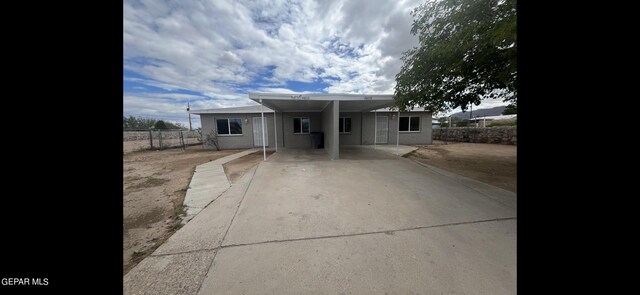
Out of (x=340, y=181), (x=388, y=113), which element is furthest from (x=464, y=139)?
(x=340, y=181)

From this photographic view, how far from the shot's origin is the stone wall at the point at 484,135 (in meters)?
13.1

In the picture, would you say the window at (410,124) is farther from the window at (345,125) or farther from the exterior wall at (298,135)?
the exterior wall at (298,135)

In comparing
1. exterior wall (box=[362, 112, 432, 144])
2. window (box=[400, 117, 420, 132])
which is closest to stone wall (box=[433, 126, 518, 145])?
exterior wall (box=[362, 112, 432, 144])

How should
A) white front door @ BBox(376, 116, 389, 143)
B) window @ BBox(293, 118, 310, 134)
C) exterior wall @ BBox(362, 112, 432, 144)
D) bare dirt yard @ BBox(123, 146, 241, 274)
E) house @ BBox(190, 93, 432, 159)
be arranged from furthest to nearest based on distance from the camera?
white front door @ BBox(376, 116, 389, 143), exterior wall @ BBox(362, 112, 432, 144), window @ BBox(293, 118, 310, 134), house @ BBox(190, 93, 432, 159), bare dirt yard @ BBox(123, 146, 241, 274)

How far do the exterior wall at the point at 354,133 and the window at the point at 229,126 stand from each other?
614cm

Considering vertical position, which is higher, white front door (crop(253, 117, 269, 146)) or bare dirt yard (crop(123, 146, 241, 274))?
white front door (crop(253, 117, 269, 146))

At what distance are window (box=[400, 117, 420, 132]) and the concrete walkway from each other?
11197 millimetres

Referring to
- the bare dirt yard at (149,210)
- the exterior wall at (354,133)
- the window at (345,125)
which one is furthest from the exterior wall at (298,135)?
the bare dirt yard at (149,210)

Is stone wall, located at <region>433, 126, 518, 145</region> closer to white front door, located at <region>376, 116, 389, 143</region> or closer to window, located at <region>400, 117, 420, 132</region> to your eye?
window, located at <region>400, 117, 420, 132</region>

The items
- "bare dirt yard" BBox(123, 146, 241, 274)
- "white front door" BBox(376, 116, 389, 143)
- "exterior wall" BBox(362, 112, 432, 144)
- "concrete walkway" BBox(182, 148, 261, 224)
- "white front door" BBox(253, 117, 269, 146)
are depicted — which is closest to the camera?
"bare dirt yard" BBox(123, 146, 241, 274)

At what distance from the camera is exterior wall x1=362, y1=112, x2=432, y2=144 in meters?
12.4

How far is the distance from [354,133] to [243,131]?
6.64 m

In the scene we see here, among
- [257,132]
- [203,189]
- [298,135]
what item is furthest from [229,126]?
Result: [203,189]
